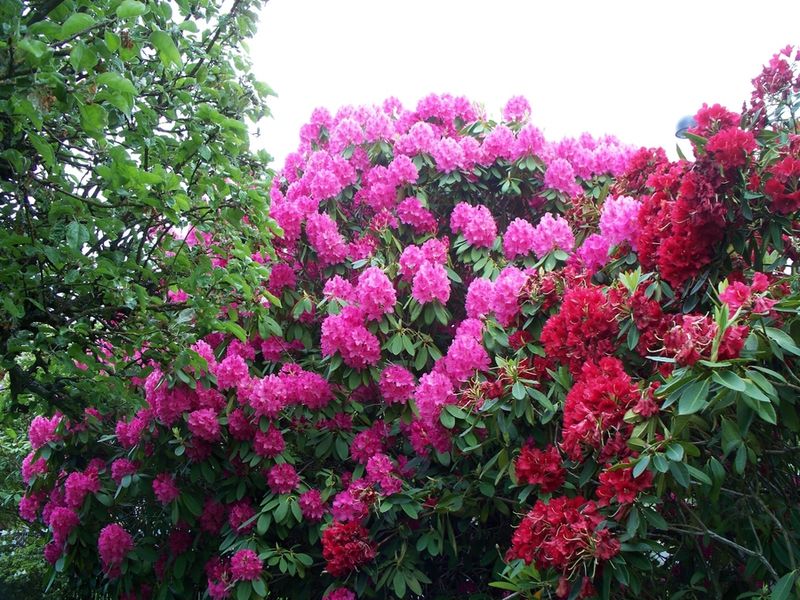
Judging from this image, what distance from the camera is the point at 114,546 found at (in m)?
3.83

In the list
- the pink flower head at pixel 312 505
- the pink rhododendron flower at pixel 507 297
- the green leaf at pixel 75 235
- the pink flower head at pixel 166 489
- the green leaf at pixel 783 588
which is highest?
the green leaf at pixel 75 235

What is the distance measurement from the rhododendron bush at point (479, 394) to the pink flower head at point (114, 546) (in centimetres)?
1

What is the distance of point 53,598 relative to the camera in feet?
18.2

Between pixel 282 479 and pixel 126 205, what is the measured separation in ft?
5.07

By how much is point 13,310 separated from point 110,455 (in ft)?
7.13

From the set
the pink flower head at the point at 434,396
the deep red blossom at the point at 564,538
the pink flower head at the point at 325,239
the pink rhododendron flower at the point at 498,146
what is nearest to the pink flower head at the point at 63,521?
the pink flower head at the point at 325,239

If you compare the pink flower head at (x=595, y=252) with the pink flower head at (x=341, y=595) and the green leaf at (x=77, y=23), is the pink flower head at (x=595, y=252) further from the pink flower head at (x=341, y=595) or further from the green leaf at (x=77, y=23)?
the green leaf at (x=77, y=23)

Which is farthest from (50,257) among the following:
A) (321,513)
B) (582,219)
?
(582,219)

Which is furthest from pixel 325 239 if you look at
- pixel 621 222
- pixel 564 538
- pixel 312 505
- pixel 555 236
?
pixel 564 538

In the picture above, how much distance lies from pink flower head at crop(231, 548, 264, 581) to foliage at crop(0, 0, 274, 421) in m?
0.93

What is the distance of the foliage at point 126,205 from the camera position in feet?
7.70

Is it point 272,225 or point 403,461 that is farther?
point 403,461

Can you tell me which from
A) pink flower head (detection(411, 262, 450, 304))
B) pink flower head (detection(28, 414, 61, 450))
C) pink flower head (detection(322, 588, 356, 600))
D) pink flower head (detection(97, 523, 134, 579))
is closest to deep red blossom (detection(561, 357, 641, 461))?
pink flower head (detection(411, 262, 450, 304))

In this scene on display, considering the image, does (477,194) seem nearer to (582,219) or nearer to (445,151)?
(445,151)
